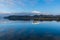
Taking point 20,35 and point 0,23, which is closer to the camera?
point 20,35

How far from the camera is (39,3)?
1995 millimetres

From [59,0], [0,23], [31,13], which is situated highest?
[59,0]

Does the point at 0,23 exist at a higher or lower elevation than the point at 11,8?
lower

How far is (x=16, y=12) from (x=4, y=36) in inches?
21.8

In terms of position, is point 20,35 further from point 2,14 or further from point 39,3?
point 39,3

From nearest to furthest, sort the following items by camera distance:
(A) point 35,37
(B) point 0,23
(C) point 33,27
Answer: (A) point 35,37 < (B) point 0,23 < (C) point 33,27

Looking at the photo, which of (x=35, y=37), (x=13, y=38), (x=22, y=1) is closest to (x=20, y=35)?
(x=13, y=38)

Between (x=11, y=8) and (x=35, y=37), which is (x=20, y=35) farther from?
(x=11, y=8)

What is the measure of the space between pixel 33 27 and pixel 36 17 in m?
0.42

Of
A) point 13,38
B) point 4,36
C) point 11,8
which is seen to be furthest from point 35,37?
point 11,8

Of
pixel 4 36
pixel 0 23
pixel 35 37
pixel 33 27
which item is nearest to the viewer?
pixel 4 36

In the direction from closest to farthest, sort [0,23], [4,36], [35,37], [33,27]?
[4,36]
[35,37]
[0,23]
[33,27]

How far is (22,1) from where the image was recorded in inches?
77.7

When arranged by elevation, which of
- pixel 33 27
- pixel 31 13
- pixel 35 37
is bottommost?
pixel 35 37
